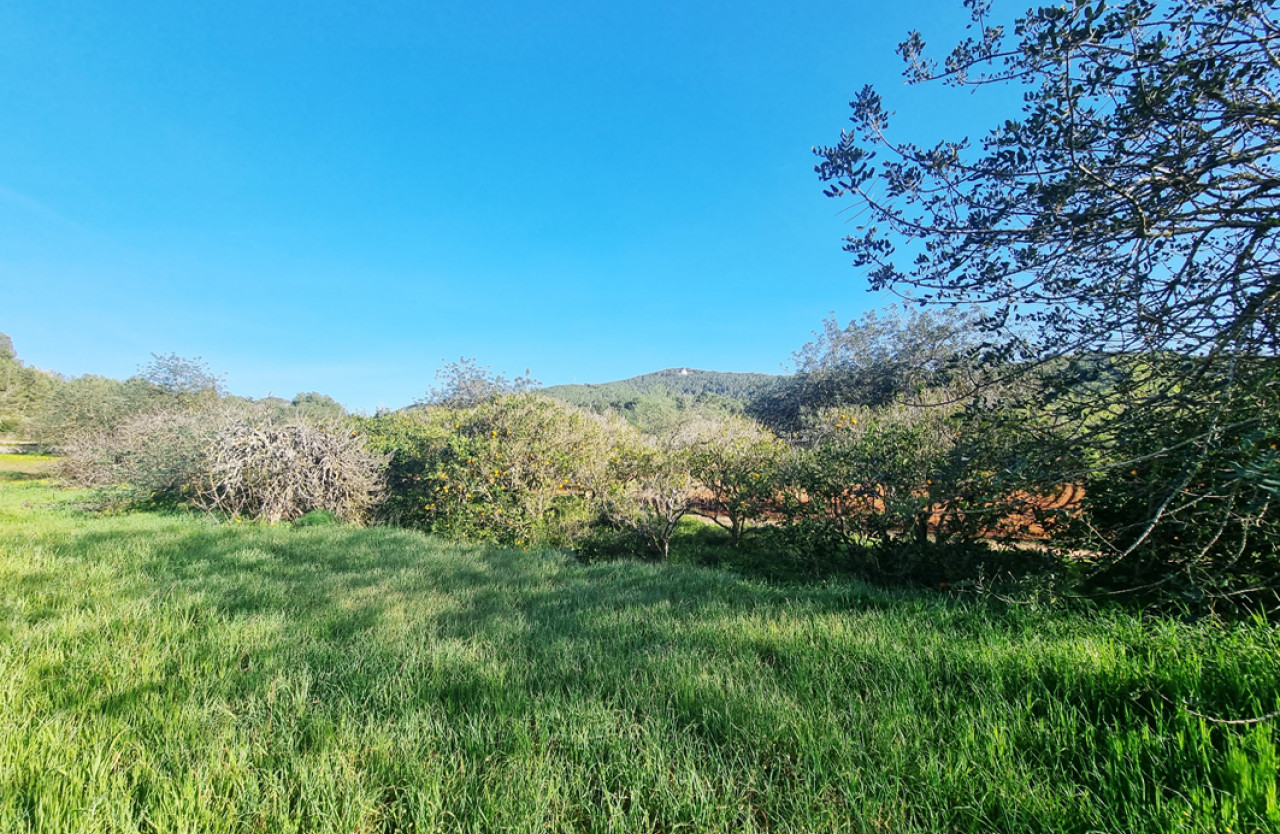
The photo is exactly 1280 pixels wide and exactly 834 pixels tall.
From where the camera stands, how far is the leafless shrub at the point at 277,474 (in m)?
8.49

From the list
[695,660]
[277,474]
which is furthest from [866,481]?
[277,474]

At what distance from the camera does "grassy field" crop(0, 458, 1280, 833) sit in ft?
4.56

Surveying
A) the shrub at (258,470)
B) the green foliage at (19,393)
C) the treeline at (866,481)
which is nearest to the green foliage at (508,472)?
the treeline at (866,481)

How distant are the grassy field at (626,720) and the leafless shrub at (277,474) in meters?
5.84

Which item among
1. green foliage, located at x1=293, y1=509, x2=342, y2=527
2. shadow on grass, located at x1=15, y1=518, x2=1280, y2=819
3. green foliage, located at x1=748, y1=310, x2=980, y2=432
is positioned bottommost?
green foliage, located at x1=293, y1=509, x2=342, y2=527

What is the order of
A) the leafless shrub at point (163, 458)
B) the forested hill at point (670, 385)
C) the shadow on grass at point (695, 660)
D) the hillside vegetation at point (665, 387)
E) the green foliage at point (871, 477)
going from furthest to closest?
the forested hill at point (670, 385), the hillside vegetation at point (665, 387), the leafless shrub at point (163, 458), the green foliage at point (871, 477), the shadow on grass at point (695, 660)

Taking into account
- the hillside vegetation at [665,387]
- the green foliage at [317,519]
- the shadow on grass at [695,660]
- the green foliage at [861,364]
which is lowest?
the green foliage at [317,519]

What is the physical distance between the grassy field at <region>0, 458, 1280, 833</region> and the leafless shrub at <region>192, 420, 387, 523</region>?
584 centimetres

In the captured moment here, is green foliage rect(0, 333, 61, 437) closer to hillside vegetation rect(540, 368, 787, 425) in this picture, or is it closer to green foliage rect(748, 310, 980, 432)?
hillside vegetation rect(540, 368, 787, 425)

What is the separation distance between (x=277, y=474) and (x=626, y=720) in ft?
31.6

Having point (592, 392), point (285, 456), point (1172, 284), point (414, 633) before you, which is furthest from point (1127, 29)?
point (592, 392)

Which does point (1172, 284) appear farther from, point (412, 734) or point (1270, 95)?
point (412, 734)

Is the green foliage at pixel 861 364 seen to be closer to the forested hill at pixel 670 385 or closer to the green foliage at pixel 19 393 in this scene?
the forested hill at pixel 670 385

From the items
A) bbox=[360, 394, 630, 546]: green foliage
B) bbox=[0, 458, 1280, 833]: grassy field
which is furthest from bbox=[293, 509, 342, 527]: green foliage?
bbox=[0, 458, 1280, 833]: grassy field
